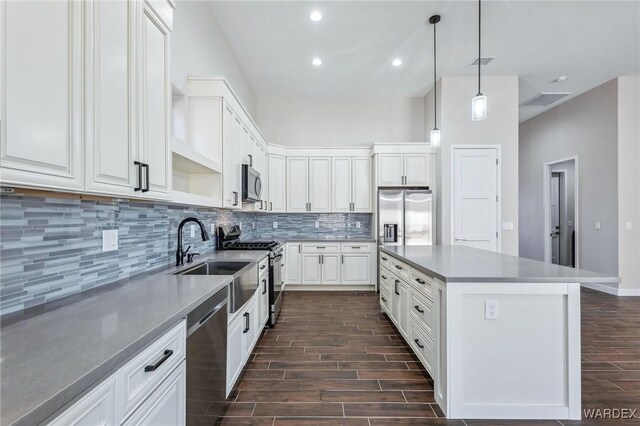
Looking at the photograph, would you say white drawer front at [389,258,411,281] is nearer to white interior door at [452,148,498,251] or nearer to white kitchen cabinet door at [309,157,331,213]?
white interior door at [452,148,498,251]

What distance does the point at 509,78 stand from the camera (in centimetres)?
462

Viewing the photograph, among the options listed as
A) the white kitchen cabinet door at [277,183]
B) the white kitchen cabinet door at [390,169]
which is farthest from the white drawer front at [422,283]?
the white kitchen cabinet door at [277,183]

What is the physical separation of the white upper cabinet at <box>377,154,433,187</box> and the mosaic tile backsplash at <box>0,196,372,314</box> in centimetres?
347

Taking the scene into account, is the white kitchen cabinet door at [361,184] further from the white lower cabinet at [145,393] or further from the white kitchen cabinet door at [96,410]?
the white kitchen cabinet door at [96,410]

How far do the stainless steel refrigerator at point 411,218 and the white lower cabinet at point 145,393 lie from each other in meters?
3.85

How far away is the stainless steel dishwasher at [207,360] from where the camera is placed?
4.26 ft

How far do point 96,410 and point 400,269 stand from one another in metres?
2.53

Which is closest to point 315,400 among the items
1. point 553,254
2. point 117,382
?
point 117,382

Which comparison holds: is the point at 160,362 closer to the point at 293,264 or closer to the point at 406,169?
the point at 293,264

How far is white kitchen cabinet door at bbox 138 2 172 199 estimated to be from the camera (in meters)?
1.45

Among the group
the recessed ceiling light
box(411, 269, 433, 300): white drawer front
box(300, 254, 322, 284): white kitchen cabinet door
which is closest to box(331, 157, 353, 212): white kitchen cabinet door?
box(300, 254, 322, 284): white kitchen cabinet door

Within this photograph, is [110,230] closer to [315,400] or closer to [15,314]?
[15,314]

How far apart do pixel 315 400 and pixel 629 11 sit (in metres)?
4.99

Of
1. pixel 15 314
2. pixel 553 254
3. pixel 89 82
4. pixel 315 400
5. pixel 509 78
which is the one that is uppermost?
pixel 509 78
